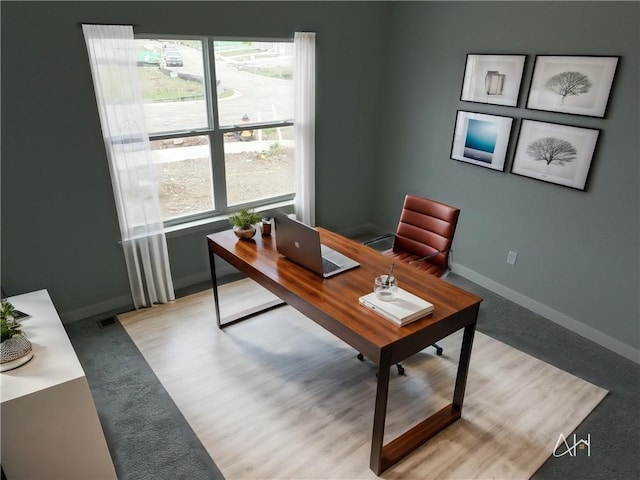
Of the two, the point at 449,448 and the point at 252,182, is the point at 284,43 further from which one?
the point at 449,448

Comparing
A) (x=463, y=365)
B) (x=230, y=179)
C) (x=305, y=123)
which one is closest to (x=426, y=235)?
(x=463, y=365)

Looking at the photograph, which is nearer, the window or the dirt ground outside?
the window

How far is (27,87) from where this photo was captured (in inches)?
109

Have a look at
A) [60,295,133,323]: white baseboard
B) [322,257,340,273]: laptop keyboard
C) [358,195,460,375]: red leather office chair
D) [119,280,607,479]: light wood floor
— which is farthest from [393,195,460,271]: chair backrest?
[60,295,133,323]: white baseboard

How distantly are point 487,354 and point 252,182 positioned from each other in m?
A: 2.50

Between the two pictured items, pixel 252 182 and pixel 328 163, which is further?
pixel 328 163

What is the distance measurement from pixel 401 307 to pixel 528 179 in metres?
2.04

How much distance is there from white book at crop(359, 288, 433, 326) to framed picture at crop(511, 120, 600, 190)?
1.79 metres

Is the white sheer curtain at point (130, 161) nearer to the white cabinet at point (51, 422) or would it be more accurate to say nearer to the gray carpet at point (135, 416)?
the gray carpet at point (135, 416)

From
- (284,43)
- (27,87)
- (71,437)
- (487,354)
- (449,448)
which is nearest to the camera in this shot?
(71,437)

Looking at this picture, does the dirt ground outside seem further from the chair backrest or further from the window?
the chair backrest

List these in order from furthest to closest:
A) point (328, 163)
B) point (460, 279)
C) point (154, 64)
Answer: point (328, 163)
point (460, 279)
point (154, 64)

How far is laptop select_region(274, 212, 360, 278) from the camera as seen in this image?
2406mm

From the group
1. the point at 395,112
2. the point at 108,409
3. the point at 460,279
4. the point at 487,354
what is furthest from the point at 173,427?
the point at 395,112
